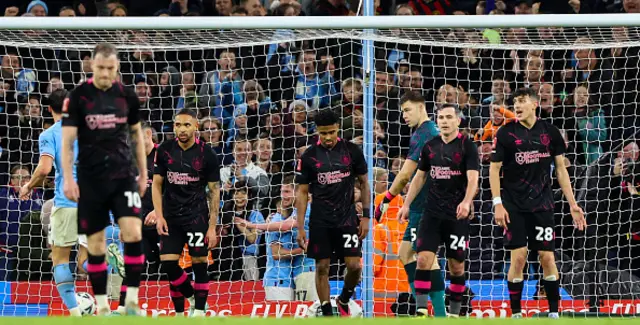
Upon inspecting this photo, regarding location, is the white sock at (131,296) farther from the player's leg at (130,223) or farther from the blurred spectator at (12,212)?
the blurred spectator at (12,212)

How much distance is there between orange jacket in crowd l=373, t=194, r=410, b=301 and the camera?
12.2 metres

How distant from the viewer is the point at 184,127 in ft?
35.9

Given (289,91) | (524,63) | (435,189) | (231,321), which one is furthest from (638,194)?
(231,321)

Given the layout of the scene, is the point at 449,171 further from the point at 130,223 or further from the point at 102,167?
the point at 102,167

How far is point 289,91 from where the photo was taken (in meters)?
13.6

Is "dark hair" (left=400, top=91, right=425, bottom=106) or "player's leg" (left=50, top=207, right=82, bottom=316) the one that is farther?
"dark hair" (left=400, top=91, right=425, bottom=106)

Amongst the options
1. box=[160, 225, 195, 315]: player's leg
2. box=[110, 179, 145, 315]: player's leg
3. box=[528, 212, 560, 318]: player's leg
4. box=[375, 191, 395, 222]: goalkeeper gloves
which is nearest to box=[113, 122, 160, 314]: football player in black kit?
box=[160, 225, 195, 315]: player's leg

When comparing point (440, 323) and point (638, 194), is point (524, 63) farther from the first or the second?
point (440, 323)

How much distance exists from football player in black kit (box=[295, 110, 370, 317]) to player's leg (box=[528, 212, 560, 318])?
1.63 metres

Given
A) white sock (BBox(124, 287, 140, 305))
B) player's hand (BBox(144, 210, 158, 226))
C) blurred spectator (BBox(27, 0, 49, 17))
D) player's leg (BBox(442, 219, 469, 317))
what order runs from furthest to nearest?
blurred spectator (BBox(27, 0, 49, 17)) < player's hand (BBox(144, 210, 158, 226)) < player's leg (BBox(442, 219, 469, 317)) < white sock (BBox(124, 287, 140, 305))

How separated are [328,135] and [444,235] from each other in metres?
1.49

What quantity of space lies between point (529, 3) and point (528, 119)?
14.9 ft

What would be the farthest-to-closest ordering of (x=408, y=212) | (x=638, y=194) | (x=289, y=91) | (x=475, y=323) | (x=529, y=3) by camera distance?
1. (x=529, y=3)
2. (x=289, y=91)
3. (x=638, y=194)
4. (x=408, y=212)
5. (x=475, y=323)

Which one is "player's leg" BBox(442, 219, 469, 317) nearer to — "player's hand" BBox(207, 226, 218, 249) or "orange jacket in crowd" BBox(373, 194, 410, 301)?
"orange jacket in crowd" BBox(373, 194, 410, 301)
